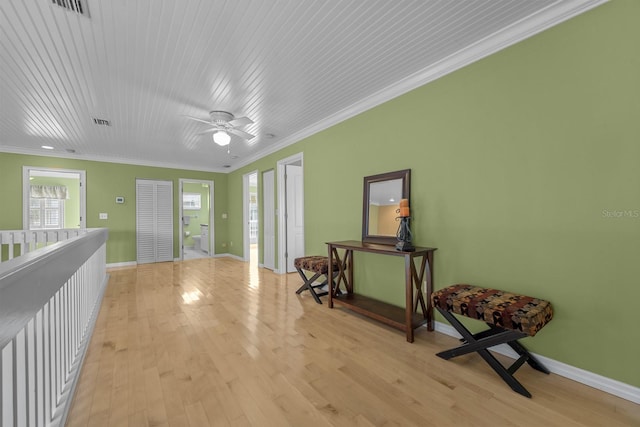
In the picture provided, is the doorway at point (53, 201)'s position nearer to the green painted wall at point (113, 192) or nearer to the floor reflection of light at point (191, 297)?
the green painted wall at point (113, 192)

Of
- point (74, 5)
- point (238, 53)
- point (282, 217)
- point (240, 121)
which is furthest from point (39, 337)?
point (282, 217)

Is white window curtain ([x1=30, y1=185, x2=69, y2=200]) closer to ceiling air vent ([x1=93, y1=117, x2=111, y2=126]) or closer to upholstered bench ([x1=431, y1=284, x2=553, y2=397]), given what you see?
ceiling air vent ([x1=93, y1=117, x2=111, y2=126])

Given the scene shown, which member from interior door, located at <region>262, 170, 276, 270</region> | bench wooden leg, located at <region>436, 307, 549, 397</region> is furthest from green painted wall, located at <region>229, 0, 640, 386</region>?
interior door, located at <region>262, 170, 276, 270</region>

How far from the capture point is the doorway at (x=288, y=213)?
16.2ft

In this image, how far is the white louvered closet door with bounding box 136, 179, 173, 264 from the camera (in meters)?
6.38

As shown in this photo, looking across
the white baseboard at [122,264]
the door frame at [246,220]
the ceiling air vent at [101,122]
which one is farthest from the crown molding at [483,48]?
Result: the white baseboard at [122,264]

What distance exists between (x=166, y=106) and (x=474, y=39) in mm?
3445

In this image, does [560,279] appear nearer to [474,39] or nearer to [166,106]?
[474,39]

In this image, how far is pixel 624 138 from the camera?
1.62 m

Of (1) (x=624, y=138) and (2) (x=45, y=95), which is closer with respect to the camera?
(1) (x=624, y=138)

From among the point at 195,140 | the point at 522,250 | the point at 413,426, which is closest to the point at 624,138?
the point at 522,250

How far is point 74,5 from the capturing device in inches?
69.6

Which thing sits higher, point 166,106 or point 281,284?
point 166,106

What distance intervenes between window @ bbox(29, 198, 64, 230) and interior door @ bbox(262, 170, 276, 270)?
6809 mm
